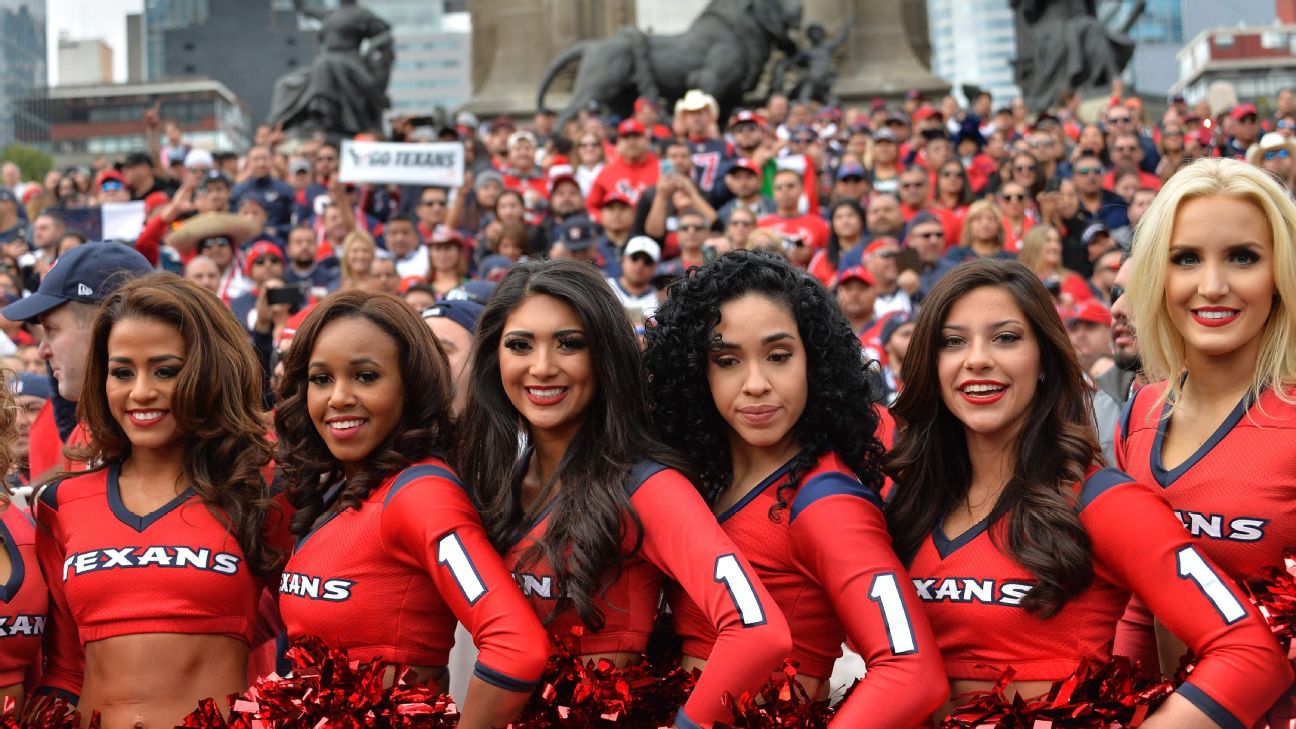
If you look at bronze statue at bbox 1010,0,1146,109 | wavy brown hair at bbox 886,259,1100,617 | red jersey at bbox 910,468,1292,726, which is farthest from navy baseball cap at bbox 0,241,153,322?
bronze statue at bbox 1010,0,1146,109

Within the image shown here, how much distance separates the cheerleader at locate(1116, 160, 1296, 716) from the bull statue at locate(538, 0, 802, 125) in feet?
51.3

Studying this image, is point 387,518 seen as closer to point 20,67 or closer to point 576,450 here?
point 576,450

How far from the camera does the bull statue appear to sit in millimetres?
18875

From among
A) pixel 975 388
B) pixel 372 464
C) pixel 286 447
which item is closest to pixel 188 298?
pixel 286 447

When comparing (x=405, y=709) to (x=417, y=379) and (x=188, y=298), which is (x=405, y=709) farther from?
(x=188, y=298)

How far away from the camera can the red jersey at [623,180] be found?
12117 mm

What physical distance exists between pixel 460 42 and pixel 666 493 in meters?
200

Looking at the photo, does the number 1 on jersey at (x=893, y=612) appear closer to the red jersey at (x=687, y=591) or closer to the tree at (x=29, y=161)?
the red jersey at (x=687, y=591)

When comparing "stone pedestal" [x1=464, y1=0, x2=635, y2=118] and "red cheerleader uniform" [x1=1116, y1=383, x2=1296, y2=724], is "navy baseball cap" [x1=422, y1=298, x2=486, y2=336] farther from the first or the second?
"stone pedestal" [x1=464, y1=0, x2=635, y2=118]

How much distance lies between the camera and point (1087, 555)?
3121mm

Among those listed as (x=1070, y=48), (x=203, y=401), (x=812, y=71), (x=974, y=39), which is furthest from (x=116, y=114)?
(x=203, y=401)

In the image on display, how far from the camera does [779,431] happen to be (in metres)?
3.42

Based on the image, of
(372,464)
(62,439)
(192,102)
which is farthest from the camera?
(192,102)

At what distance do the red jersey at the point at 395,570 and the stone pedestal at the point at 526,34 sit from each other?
18946 mm
